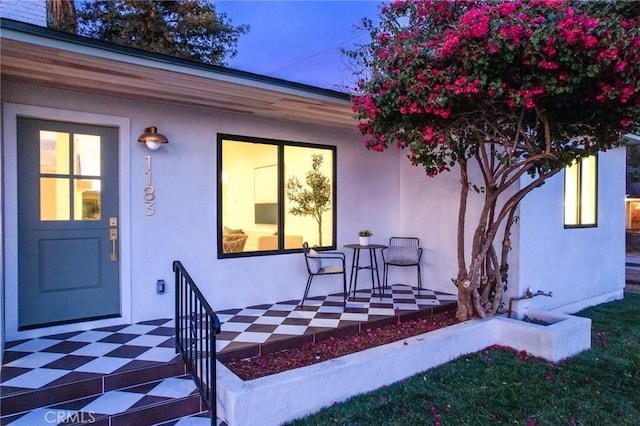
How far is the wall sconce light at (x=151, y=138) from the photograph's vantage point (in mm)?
3824

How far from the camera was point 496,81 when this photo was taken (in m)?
2.75

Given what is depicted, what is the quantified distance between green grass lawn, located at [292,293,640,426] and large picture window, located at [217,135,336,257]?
232 centimetres

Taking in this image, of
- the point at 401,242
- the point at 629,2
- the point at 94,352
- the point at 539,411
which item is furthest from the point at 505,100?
the point at 94,352

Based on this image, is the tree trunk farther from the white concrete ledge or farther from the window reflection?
the white concrete ledge

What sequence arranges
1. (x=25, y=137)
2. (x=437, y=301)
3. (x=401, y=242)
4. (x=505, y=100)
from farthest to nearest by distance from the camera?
(x=401, y=242) < (x=437, y=301) < (x=25, y=137) < (x=505, y=100)

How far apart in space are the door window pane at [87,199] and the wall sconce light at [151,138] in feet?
1.86

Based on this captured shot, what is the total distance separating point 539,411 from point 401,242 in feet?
10.6

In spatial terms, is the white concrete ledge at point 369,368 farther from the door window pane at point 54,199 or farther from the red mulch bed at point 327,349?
the door window pane at point 54,199

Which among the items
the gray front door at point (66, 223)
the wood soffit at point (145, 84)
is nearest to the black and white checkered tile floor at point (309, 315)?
the gray front door at point (66, 223)

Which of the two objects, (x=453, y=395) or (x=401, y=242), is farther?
(x=401, y=242)

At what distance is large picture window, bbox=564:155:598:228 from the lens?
5.54 m

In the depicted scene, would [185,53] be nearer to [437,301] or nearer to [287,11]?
[287,11]

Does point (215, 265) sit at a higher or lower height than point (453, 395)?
higher

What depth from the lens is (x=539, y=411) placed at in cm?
276
